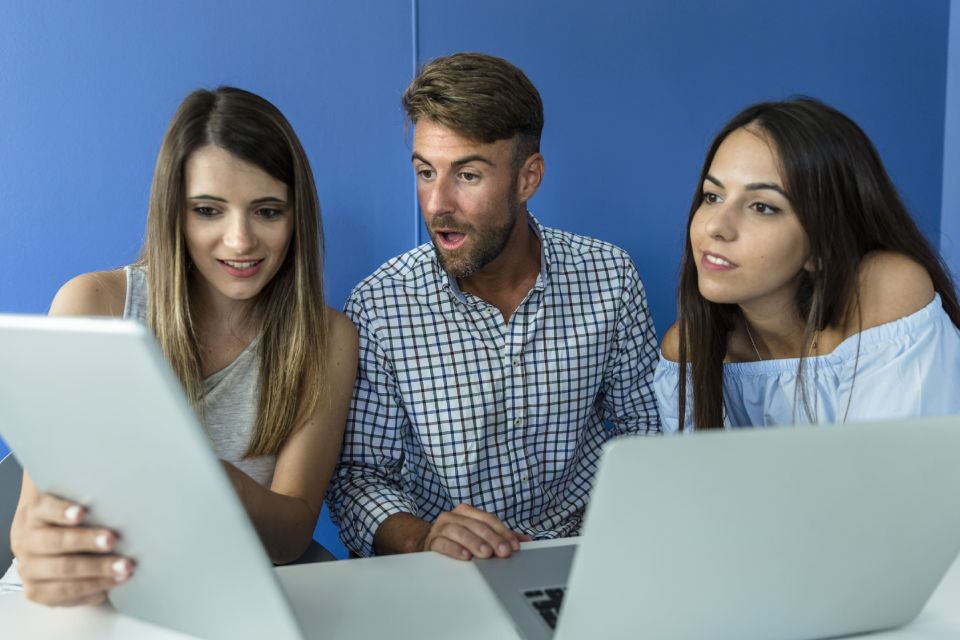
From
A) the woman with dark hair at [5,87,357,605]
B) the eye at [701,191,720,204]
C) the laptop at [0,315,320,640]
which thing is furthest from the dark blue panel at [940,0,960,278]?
the laptop at [0,315,320,640]

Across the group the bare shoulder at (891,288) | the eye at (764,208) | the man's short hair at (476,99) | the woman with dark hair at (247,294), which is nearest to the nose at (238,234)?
the woman with dark hair at (247,294)

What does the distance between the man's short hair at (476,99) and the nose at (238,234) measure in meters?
0.43

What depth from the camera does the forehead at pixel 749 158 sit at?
4.35 feet

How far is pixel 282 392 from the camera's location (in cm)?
145

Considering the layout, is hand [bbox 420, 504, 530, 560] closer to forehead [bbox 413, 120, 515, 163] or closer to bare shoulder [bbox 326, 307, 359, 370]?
bare shoulder [bbox 326, 307, 359, 370]

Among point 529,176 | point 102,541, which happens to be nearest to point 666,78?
point 529,176

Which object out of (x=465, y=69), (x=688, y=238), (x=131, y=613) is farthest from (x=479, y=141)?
(x=131, y=613)

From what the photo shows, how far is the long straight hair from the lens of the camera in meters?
1.40

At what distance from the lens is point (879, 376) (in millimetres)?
1290

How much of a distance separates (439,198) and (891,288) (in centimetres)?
80

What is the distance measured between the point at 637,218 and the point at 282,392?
1088 millimetres

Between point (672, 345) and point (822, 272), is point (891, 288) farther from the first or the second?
point (672, 345)

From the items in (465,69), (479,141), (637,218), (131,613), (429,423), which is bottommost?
(429,423)

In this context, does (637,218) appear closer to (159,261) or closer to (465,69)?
(465,69)
